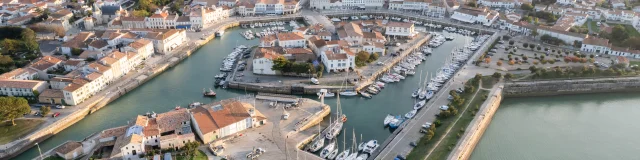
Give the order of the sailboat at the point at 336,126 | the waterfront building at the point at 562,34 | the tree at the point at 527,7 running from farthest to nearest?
the tree at the point at 527,7 → the waterfront building at the point at 562,34 → the sailboat at the point at 336,126

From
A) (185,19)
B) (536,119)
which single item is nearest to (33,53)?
(185,19)

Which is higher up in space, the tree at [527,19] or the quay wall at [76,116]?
the tree at [527,19]

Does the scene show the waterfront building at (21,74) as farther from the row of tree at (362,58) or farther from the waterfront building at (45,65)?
the row of tree at (362,58)

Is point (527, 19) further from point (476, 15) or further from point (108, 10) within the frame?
point (108, 10)

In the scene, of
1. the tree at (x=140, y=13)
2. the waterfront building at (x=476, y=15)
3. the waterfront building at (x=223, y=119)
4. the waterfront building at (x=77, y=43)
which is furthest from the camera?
the waterfront building at (x=476, y=15)

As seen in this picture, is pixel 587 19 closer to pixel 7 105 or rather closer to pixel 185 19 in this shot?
pixel 185 19

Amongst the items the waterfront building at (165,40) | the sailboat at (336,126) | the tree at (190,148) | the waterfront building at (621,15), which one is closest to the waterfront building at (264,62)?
the sailboat at (336,126)

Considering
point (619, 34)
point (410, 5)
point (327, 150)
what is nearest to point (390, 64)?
point (327, 150)

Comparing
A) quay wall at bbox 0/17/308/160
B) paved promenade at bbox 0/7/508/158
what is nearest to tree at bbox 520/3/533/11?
paved promenade at bbox 0/7/508/158
